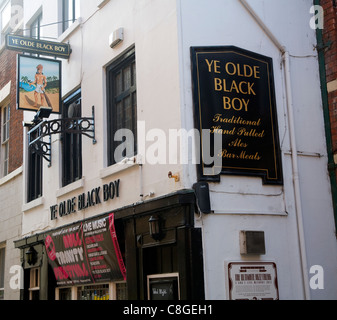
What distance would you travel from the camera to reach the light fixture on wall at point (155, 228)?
8477mm

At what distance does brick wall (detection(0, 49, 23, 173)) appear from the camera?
14836 mm

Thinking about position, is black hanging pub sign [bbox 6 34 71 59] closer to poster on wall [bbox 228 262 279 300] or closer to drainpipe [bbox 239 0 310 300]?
drainpipe [bbox 239 0 310 300]

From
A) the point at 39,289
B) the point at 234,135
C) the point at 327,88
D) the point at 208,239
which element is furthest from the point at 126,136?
the point at 39,289

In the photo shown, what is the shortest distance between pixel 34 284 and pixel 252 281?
685 cm

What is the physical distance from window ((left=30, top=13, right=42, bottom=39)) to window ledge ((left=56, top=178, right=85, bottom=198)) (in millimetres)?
4578

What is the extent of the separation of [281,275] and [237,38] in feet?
12.4

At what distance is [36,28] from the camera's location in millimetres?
14672

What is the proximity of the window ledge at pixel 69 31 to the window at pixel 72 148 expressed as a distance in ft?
4.53

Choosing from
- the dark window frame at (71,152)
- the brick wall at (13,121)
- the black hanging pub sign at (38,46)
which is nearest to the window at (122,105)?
the dark window frame at (71,152)

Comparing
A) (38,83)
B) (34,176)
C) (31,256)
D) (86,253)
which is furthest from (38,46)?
(31,256)

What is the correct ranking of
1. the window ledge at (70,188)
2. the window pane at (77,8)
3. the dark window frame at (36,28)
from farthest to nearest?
the dark window frame at (36,28) < the window pane at (77,8) < the window ledge at (70,188)

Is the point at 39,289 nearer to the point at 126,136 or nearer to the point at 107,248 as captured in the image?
the point at 107,248

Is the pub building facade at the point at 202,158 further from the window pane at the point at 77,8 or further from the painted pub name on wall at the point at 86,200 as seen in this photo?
the window pane at the point at 77,8

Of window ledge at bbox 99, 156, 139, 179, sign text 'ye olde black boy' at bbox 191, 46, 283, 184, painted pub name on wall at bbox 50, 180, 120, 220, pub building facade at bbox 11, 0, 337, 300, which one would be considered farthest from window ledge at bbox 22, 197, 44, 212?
sign text 'ye olde black boy' at bbox 191, 46, 283, 184
